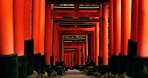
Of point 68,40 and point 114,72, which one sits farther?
point 68,40

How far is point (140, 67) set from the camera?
32.8 ft

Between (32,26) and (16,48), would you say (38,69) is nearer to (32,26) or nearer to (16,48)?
(32,26)

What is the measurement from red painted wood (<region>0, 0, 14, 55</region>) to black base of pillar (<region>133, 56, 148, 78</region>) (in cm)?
364

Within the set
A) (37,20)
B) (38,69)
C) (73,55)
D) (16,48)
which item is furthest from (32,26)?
(73,55)

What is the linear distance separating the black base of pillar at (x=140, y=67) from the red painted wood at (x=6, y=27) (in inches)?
143

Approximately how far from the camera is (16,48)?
427 inches

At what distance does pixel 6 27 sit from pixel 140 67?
387 cm

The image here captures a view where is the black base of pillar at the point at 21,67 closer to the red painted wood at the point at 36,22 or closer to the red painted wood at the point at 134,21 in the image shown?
the red painted wood at the point at 134,21

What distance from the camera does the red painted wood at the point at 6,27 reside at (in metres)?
8.65

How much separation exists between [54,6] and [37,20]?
34.0 feet

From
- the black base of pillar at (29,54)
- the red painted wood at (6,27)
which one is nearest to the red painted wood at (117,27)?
the black base of pillar at (29,54)

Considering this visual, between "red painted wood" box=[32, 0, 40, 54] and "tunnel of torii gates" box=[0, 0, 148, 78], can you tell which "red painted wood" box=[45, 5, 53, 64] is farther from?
"red painted wood" box=[32, 0, 40, 54]

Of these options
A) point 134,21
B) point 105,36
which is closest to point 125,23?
point 134,21

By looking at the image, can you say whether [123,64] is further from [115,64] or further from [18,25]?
[18,25]
